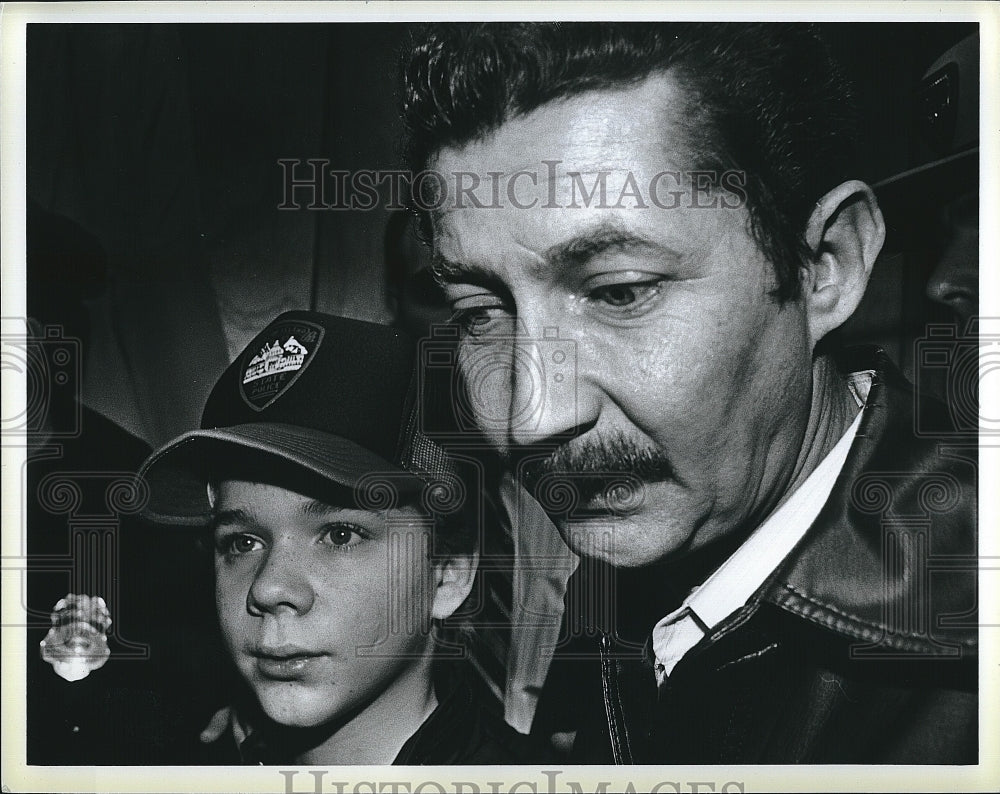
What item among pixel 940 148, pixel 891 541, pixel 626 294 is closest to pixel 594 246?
pixel 626 294

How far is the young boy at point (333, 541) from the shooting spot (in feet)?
6.57

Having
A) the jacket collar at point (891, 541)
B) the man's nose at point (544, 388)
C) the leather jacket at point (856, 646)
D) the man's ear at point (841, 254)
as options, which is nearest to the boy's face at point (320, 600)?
the man's nose at point (544, 388)

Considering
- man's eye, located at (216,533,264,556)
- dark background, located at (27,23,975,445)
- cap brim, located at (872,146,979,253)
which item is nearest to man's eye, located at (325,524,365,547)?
man's eye, located at (216,533,264,556)

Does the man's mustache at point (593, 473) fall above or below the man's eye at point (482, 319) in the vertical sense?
below

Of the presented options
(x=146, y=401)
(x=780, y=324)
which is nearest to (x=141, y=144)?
(x=146, y=401)

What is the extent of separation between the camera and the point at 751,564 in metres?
2.03

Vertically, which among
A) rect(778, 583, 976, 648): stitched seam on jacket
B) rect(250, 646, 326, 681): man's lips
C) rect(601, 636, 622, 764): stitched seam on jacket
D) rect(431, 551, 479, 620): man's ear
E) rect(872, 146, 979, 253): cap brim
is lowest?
rect(601, 636, 622, 764): stitched seam on jacket

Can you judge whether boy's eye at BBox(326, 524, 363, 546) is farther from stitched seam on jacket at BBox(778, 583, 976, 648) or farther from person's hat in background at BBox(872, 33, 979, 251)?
person's hat in background at BBox(872, 33, 979, 251)

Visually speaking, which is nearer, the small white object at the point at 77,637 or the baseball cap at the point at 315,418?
the baseball cap at the point at 315,418

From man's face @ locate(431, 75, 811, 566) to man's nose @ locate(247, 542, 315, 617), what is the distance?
1.61 feet

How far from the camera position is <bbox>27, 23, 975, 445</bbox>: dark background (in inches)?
81.2

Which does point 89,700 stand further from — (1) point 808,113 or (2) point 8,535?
(1) point 808,113

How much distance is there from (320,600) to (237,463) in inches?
13.0

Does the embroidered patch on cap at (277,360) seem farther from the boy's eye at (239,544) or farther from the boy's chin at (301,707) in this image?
the boy's chin at (301,707)
